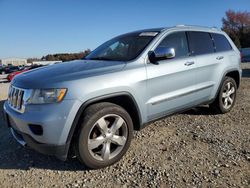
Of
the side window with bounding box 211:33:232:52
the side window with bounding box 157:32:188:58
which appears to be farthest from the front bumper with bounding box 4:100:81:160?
the side window with bounding box 211:33:232:52

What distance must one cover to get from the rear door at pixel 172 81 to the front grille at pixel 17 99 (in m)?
1.66

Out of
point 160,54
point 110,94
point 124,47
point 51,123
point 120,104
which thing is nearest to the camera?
point 51,123

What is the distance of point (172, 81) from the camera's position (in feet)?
13.1

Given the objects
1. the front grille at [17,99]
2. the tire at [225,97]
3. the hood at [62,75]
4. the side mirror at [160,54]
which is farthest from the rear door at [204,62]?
the front grille at [17,99]

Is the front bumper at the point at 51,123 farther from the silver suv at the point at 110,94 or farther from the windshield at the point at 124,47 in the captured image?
the windshield at the point at 124,47

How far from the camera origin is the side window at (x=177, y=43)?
4.21 m

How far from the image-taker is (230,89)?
5.55 metres

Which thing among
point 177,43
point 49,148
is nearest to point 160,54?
point 177,43

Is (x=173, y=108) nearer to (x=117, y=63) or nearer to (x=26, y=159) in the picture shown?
(x=117, y=63)

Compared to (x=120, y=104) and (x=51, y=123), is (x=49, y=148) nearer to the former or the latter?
(x=51, y=123)

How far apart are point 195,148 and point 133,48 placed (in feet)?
5.87

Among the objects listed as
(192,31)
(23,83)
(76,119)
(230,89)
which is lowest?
(230,89)

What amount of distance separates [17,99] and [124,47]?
1.94 metres

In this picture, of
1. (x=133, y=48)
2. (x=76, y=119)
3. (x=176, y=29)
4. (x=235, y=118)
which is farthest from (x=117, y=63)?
(x=235, y=118)
